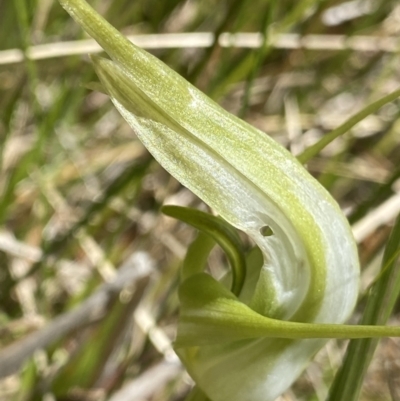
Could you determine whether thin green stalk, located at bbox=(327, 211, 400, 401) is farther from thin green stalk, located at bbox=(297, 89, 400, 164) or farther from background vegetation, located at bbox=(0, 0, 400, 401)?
background vegetation, located at bbox=(0, 0, 400, 401)

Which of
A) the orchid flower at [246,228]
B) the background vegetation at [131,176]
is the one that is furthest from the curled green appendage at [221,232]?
the background vegetation at [131,176]

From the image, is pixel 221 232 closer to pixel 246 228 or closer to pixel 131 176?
pixel 246 228

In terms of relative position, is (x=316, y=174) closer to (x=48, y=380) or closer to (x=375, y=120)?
(x=375, y=120)

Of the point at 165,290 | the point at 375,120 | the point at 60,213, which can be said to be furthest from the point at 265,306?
the point at 375,120

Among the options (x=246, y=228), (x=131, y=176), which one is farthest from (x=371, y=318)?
(x=131, y=176)

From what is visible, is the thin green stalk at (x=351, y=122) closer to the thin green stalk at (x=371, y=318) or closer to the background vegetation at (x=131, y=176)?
the thin green stalk at (x=371, y=318)

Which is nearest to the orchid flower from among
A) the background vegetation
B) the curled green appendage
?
the curled green appendage
